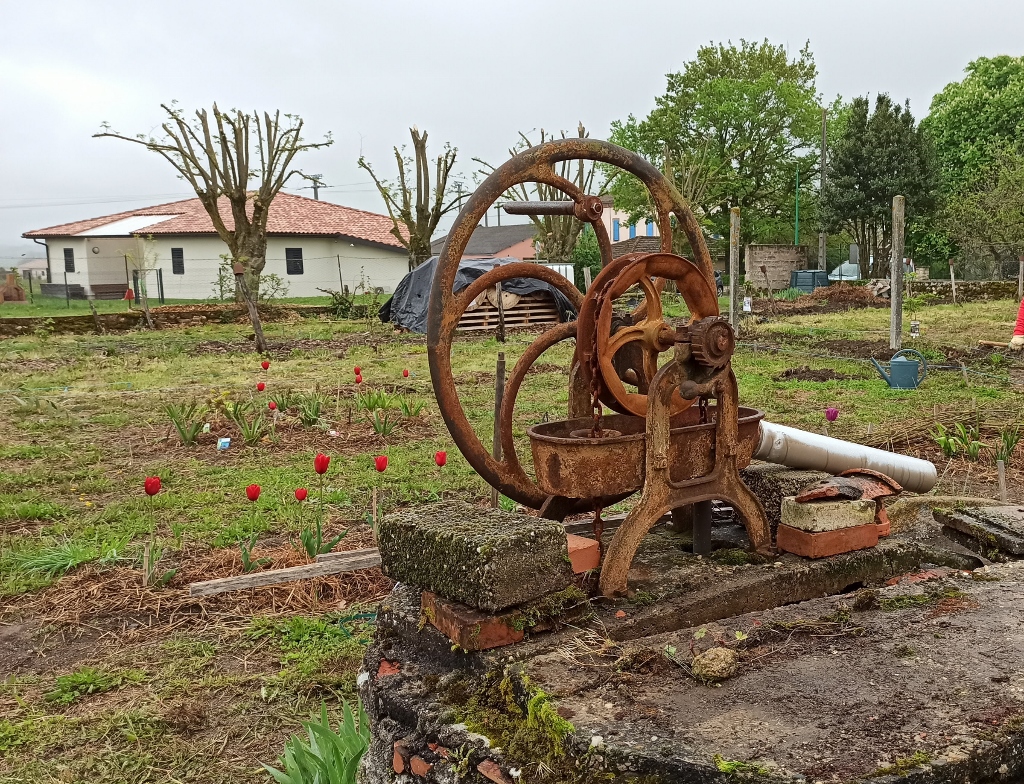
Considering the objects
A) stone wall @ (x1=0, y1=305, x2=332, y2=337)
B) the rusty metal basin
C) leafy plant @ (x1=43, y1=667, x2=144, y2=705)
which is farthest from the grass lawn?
stone wall @ (x1=0, y1=305, x2=332, y2=337)

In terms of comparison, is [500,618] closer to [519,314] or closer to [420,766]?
[420,766]

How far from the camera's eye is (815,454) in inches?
148

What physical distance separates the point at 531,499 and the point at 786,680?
4.27 ft

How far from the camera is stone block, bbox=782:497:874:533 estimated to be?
3027 mm

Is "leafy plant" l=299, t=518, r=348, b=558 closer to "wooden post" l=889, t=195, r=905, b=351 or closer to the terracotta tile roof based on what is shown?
"wooden post" l=889, t=195, r=905, b=351

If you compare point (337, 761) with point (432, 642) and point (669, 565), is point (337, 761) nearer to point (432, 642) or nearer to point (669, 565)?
point (432, 642)

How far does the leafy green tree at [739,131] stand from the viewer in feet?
145

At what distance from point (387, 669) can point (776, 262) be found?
3875cm

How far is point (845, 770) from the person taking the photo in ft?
5.80

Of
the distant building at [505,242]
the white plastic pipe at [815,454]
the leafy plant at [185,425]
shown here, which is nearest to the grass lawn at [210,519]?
the leafy plant at [185,425]

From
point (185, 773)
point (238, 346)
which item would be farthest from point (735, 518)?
point (238, 346)

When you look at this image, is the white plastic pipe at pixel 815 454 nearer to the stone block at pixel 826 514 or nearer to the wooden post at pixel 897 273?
the stone block at pixel 826 514

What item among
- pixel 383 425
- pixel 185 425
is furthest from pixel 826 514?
pixel 185 425

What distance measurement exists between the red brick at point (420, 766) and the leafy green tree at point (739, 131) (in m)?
42.1
